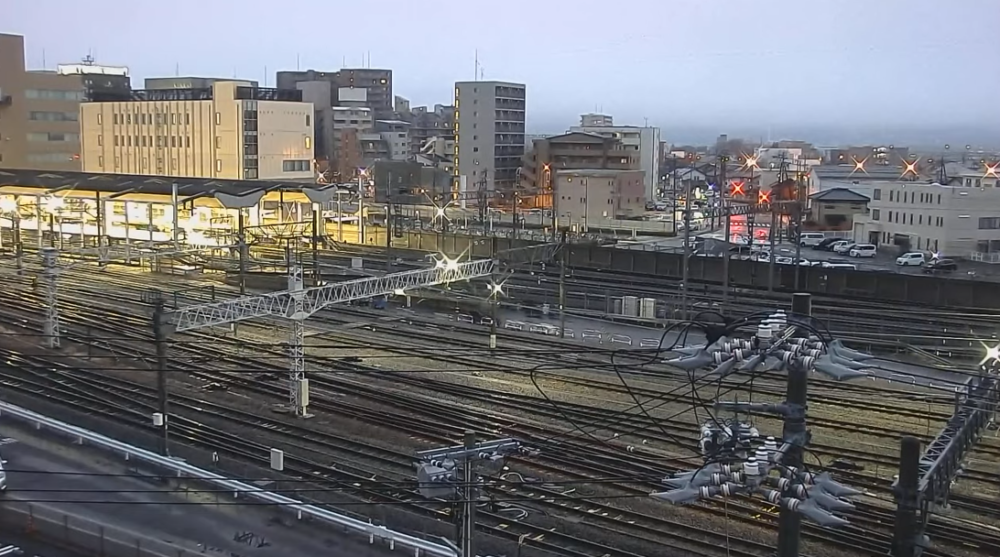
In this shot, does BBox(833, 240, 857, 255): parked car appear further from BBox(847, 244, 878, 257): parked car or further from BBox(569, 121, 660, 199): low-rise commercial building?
BBox(569, 121, 660, 199): low-rise commercial building

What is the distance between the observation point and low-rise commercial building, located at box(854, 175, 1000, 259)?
58.2 feet

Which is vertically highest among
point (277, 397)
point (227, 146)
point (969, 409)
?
point (227, 146)

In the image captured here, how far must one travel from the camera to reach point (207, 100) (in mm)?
26500

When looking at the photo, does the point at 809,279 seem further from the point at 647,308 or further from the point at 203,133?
the point at 203,133

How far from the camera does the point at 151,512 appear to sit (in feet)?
19.8

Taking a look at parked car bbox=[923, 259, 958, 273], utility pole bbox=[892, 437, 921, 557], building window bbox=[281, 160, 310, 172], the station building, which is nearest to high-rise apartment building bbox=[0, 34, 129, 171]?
the station building

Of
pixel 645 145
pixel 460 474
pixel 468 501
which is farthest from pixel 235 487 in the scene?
→ pixel 645 145

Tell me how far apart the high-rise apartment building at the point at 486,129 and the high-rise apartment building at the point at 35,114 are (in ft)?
43.5

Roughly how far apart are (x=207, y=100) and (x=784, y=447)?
26239mm

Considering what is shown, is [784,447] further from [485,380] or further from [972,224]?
[972,224]

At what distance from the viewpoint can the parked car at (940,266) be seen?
1602 centimetres

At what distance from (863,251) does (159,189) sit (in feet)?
45.7

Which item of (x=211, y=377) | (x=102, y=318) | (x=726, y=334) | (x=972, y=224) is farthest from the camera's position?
(x=972, y=224)

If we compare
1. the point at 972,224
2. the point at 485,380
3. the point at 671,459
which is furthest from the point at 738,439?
the point at 972,224
